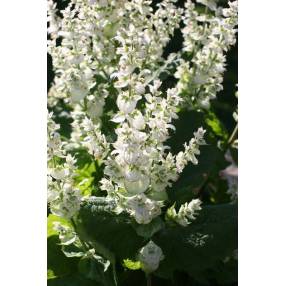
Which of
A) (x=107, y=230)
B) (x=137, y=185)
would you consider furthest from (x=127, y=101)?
(x=107, y=230)

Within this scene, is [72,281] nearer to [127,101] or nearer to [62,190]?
[62,190]

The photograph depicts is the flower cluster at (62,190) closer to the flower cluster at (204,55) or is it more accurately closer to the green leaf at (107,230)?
the green leaf at (107,230)

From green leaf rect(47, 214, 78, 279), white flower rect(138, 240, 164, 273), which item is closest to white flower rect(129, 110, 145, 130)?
white flower rect(138, 240, 164, 273)

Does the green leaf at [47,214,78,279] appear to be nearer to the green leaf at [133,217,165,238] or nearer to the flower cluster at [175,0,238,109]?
the green leaf at [133,217,165,238]
